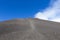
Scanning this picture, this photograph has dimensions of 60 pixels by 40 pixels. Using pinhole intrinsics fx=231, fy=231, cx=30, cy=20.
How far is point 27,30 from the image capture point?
5379 mm

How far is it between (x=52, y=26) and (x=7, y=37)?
1200 millimetres

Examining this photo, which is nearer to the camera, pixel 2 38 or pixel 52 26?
pixel 2 38

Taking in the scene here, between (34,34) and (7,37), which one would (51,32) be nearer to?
(34,34)

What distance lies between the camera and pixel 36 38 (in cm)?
534

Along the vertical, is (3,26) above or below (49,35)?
above

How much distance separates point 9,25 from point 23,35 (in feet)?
1.57

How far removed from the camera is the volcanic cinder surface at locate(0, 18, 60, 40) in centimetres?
534

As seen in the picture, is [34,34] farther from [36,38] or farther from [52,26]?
[52,26]

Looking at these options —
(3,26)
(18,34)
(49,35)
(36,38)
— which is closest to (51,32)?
(49,35)

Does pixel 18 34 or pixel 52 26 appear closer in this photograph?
pixel 18 34

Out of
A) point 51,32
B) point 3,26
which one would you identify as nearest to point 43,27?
point 51,32

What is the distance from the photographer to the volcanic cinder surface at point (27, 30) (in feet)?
17.5

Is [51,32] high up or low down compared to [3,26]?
down

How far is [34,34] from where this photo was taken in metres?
5.30
